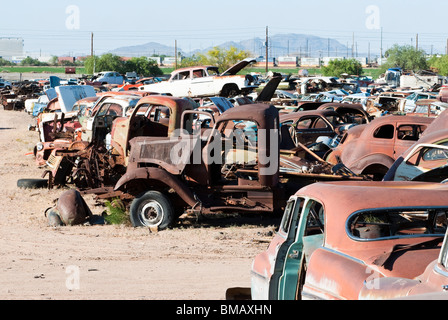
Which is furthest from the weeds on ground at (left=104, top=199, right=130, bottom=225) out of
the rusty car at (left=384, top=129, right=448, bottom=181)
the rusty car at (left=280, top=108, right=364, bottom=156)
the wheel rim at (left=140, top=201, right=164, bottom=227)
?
the rusty car at (left=280, top=108, right=364, bottom=156)

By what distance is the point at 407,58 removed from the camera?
9081 cm

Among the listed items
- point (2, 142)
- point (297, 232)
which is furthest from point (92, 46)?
point (297, 232)

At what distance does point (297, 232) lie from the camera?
6.33 meters

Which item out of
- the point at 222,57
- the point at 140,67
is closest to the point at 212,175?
the point at 222,57

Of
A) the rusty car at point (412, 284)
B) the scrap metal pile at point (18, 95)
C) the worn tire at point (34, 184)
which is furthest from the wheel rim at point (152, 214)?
the scrap metal pile at point (18, 95)

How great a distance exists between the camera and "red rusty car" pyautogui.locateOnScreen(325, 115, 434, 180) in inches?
578

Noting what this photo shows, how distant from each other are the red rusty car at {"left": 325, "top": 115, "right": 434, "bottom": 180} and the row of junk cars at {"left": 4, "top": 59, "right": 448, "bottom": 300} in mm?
26

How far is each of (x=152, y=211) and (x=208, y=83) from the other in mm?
20262

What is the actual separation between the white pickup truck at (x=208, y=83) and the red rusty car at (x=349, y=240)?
83.0 ft

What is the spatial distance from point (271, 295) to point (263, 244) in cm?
486

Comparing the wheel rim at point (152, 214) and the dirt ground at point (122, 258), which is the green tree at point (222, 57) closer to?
the dirt ground at point (122, 258)

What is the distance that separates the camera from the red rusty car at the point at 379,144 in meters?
14.7

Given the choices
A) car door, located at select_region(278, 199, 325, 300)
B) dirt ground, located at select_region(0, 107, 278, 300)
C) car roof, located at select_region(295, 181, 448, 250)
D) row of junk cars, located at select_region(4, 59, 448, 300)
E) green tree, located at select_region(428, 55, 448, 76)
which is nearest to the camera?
row of junk cars, located at select_region(4, 59, 448, 300)

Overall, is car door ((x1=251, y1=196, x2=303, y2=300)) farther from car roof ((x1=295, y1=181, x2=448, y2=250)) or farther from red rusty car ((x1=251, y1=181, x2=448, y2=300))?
car roof ((x1=295, y1=181, x2=448, y2=250))
